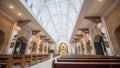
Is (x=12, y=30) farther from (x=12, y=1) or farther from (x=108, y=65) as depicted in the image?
(x=108, y=65)

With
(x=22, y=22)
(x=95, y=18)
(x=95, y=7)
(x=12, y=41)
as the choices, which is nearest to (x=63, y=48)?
(x=22, y=22)

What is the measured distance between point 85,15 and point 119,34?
8.44ft

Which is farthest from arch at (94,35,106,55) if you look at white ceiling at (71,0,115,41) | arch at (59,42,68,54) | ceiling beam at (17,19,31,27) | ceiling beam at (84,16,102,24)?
arch at (59,42,68,54)

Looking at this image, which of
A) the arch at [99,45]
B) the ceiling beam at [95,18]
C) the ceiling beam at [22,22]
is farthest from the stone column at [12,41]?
the arch at [99,45]

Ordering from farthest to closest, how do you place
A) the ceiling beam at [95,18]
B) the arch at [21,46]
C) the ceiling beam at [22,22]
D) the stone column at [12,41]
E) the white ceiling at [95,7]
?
1. the arch at [21,46]
2. the ceiling beam at [22,22]
3. the ceiling beam at [95,18]
4. the stone column at [12,41]
5. the white ceiling at [95,7]

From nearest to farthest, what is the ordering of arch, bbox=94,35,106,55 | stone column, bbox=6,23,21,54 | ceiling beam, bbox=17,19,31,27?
1. stone column, bbox=6,23,21,54
2. ceiling beam, bbox=17,19,31,27
3. arch, bbox=94,35,106,55

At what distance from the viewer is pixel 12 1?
16.2ft

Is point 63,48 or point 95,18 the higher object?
point 95,18

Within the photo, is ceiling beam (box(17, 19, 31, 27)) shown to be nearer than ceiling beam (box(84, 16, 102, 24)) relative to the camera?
No

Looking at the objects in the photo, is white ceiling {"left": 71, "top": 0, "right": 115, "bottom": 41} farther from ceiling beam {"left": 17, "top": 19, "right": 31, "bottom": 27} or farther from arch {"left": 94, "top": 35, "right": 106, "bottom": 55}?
ceiling beam {"left": 17, "top": 19, "right": 31, "bottom": 27}

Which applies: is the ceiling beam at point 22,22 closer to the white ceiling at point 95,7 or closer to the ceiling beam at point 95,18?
the white ceiling at point 95,7

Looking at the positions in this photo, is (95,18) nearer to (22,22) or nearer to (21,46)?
(22,22)

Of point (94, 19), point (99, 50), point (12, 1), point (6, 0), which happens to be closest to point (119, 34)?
point (94, 19)

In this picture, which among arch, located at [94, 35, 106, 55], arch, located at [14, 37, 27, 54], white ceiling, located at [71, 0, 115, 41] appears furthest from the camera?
arch, located at [14, 37, 27, 54]
